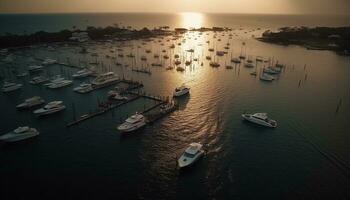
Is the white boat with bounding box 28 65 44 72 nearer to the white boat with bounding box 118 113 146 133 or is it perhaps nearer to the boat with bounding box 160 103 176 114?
the boat with bounding box 160 103 176 114

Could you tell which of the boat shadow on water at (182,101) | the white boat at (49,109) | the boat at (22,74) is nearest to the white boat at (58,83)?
the boat at (22,74)

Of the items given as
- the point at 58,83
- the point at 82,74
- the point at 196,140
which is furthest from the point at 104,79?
the point at 196,140

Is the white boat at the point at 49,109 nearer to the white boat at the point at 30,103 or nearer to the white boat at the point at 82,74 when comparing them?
the white boat at the point at 30,103

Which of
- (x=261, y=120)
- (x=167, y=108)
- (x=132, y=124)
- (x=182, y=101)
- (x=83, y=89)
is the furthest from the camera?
(x=83, y=89)

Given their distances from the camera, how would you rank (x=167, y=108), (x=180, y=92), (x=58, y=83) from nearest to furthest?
(x=167, y=108)
(x=180, y=92)
(x=58, y=83)

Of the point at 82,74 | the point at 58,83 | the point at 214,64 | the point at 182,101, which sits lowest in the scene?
the point at 182,101

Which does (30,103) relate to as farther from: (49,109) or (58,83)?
(58,83)

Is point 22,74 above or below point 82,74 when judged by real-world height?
below
